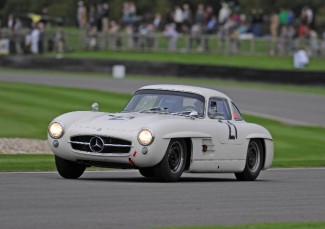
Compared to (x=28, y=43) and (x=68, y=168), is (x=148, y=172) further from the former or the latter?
(x=28, y=43)

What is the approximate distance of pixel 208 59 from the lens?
44.5 metres

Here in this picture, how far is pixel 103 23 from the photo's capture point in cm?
4838

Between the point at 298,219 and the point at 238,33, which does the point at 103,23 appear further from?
the point at 298,219

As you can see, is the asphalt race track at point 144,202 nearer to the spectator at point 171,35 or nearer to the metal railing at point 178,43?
the metal railing at point 178,43

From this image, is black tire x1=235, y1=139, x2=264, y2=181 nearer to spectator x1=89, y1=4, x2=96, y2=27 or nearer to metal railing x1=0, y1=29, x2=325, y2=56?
metal railing x1=0, y1=29, x2=325, y2=56

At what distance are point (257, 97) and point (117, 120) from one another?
2212cm

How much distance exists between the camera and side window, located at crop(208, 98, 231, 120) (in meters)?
14.3

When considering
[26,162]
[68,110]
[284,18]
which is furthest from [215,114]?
[284,18]

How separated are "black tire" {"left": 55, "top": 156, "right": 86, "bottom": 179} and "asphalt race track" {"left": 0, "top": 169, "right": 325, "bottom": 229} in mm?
130

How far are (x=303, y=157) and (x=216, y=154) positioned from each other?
6946 millimetres

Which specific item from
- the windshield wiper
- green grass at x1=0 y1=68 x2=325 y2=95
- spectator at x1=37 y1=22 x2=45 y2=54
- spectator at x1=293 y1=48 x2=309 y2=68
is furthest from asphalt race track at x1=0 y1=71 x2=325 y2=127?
the windshield wiper

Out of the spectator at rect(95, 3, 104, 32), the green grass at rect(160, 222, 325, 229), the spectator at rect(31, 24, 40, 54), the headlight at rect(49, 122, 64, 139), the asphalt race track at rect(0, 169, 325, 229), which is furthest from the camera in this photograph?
the spectator at rect(95, 3, 104, 32)

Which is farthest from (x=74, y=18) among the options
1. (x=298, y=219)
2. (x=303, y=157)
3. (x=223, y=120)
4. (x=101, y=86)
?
(x=298, y=219)

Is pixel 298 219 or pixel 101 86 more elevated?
pixel 298 219
